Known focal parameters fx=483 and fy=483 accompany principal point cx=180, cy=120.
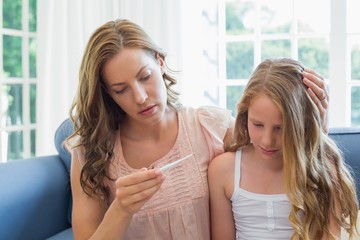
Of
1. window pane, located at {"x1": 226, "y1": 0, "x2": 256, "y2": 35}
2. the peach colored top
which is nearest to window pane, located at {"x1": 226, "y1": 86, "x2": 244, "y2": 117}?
window pane, located at {"x1": 226, "y1": 0, "x2": 256, "y2": 35}

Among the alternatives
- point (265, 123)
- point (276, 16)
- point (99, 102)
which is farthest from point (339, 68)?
point (99, 102)

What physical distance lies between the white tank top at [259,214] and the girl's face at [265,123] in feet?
0.52

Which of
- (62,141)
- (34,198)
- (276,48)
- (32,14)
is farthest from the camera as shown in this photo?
(32,14)

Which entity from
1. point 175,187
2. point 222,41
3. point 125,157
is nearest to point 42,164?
point 125,157

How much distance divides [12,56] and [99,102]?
1.82 metres

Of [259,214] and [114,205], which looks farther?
[259,214]

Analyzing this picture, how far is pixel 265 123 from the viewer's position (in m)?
1.23

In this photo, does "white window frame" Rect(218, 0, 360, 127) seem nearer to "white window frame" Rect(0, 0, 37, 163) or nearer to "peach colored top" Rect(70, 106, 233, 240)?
"peach colored top" Rect(70, 106, 233, 240)

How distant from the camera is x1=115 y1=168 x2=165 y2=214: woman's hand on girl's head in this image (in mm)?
1116

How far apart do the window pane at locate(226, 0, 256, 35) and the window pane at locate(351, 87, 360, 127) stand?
0.71 metres

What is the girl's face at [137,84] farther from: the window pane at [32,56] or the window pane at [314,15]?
the window pane at [32,56]

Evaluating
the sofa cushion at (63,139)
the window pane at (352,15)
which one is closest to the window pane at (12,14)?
the sofa cushion at (63,139)

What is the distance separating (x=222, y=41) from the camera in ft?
9.87

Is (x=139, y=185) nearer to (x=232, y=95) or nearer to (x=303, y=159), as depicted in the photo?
(x=303, y=159)
